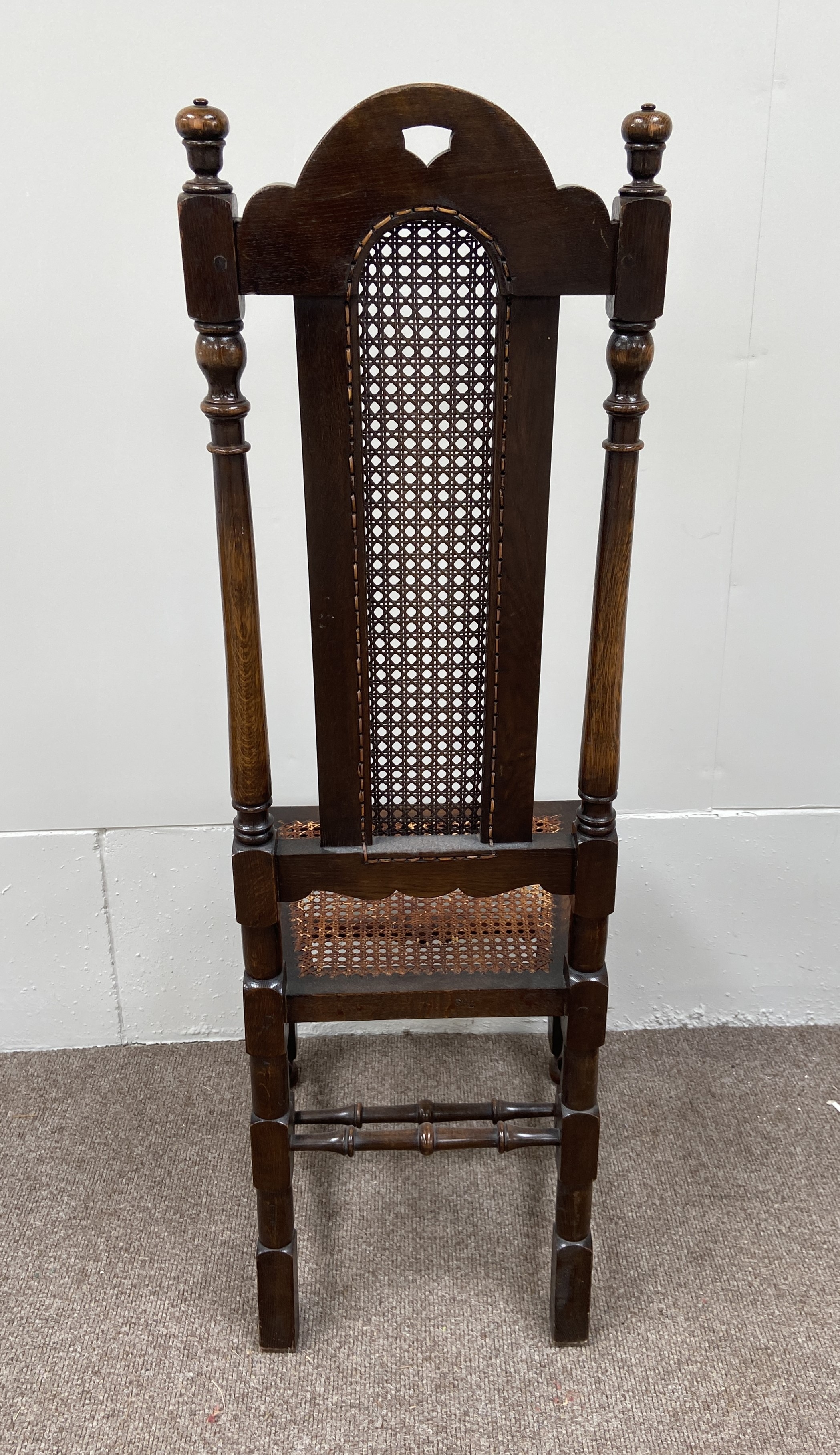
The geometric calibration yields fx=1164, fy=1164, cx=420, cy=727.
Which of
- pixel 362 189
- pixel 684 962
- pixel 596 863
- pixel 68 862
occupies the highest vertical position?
pixel 362 189

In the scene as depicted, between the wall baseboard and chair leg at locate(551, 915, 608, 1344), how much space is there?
0.66 m

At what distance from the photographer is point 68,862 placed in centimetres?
211

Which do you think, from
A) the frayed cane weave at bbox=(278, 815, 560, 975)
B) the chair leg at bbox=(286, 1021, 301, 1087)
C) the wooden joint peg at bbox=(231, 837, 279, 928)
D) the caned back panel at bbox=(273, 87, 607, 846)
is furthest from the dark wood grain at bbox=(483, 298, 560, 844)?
the chair leg at bbox=(286, 1021, 301, 1087)

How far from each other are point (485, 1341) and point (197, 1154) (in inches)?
22.9

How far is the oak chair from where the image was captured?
116 centimetres

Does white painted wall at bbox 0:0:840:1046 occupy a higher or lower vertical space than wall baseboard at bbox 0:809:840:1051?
higher

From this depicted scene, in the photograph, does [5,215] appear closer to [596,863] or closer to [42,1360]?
[596,863]

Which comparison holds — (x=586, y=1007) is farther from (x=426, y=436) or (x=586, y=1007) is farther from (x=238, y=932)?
(x=238, y=932)

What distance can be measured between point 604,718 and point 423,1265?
93 centimetres

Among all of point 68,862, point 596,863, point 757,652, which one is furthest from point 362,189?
point 68,862

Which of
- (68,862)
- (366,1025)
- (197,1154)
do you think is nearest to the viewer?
(197,1154)

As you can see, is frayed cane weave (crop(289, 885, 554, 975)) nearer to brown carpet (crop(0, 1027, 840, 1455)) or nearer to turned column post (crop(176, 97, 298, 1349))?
turned column post (crop(176, 97, 298, 1349))

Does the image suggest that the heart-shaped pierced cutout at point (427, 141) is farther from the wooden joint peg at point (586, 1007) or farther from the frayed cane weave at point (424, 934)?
the wooden joint peg at point (586, 1007)

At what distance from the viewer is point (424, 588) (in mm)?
1328
